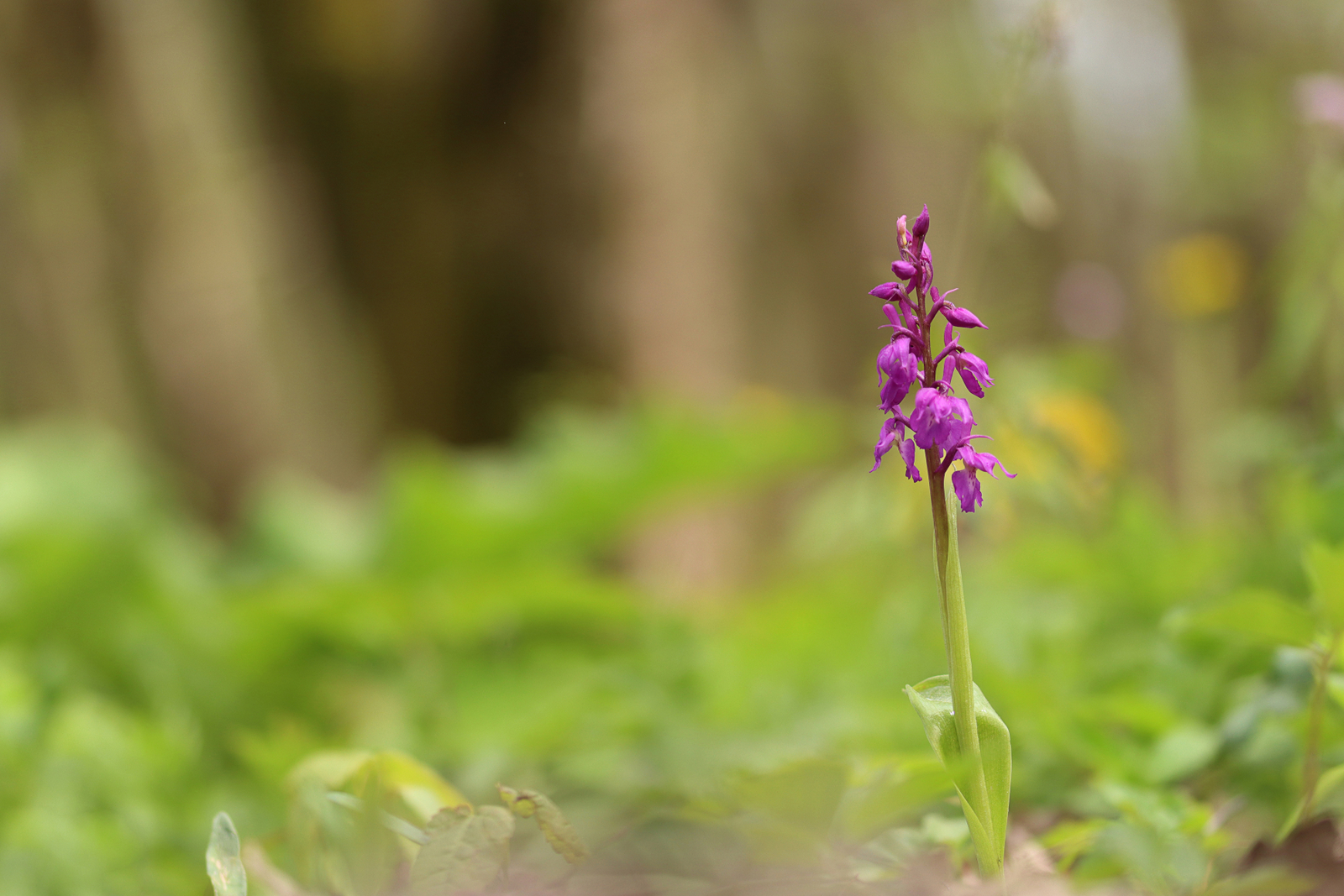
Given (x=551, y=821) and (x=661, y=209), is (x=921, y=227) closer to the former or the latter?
(x=551, y=821)

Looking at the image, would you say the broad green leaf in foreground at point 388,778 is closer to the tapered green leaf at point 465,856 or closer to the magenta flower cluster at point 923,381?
the tapered green leaf at point 465,856

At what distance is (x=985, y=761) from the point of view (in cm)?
56

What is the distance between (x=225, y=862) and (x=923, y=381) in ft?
1.46

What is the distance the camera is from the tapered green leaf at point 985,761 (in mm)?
549

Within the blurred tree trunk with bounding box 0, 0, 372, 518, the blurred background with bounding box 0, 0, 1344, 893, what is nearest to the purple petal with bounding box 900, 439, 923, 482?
the blurred background with bounding box 0, 0, 1344, 893

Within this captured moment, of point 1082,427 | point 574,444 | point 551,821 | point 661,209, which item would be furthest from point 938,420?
point 661,209

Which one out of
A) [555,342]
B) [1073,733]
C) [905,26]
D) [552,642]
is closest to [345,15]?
[555,342]

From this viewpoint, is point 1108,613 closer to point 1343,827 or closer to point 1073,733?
point 1073,733

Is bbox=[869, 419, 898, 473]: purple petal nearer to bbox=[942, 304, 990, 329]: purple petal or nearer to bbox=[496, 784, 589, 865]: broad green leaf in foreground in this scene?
bbox=[942, 304, 990, 329]: purple petal

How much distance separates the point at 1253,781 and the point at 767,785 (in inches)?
16.3

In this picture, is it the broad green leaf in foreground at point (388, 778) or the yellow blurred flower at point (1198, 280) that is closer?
the broad green leaf in foreground at point (388, 778)

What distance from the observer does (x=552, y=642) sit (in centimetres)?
217

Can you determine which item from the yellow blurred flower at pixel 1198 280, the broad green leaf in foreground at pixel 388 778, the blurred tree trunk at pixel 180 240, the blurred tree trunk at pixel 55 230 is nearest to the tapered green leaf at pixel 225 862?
the broad green leaf in foreground at pixel 388 778

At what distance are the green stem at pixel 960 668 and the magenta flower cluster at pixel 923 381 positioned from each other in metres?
0.01
